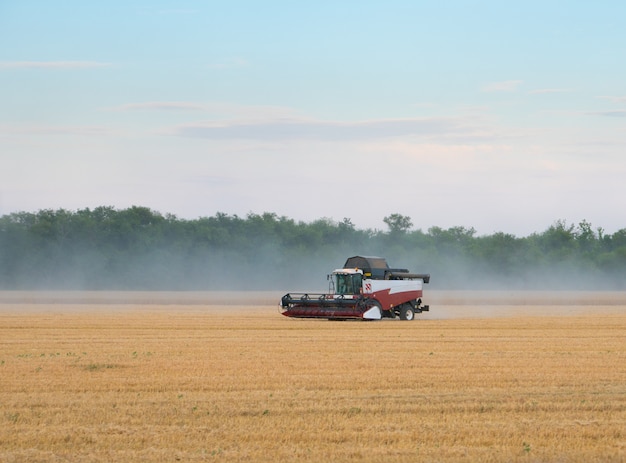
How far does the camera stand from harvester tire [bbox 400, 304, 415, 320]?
4719cm

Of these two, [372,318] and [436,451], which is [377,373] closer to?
[436,451]

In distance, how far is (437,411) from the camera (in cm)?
1705

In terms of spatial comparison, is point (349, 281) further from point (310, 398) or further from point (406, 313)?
point (310, 398)

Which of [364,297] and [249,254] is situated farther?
[249,254]

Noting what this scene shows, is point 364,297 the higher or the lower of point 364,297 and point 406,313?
the higher

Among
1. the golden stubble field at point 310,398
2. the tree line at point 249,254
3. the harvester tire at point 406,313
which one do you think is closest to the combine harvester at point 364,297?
the harvester tire at point 406,313

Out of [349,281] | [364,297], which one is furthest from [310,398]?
[349,281]

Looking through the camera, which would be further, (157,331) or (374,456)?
(157,331)

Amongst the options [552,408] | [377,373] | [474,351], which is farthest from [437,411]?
[474,351]

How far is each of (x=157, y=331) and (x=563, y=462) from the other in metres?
24.1

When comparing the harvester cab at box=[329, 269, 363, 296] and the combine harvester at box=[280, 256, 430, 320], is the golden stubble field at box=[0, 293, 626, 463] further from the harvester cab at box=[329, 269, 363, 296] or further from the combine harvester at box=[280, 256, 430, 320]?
the harvester cab at box=[329, 269, 363, 296]

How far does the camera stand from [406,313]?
155 feet

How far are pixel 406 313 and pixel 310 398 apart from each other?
29125 mm

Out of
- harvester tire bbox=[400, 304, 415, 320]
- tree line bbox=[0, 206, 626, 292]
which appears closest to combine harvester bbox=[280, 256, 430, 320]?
harvester tire bbox=[400, 304, 415, 320]
